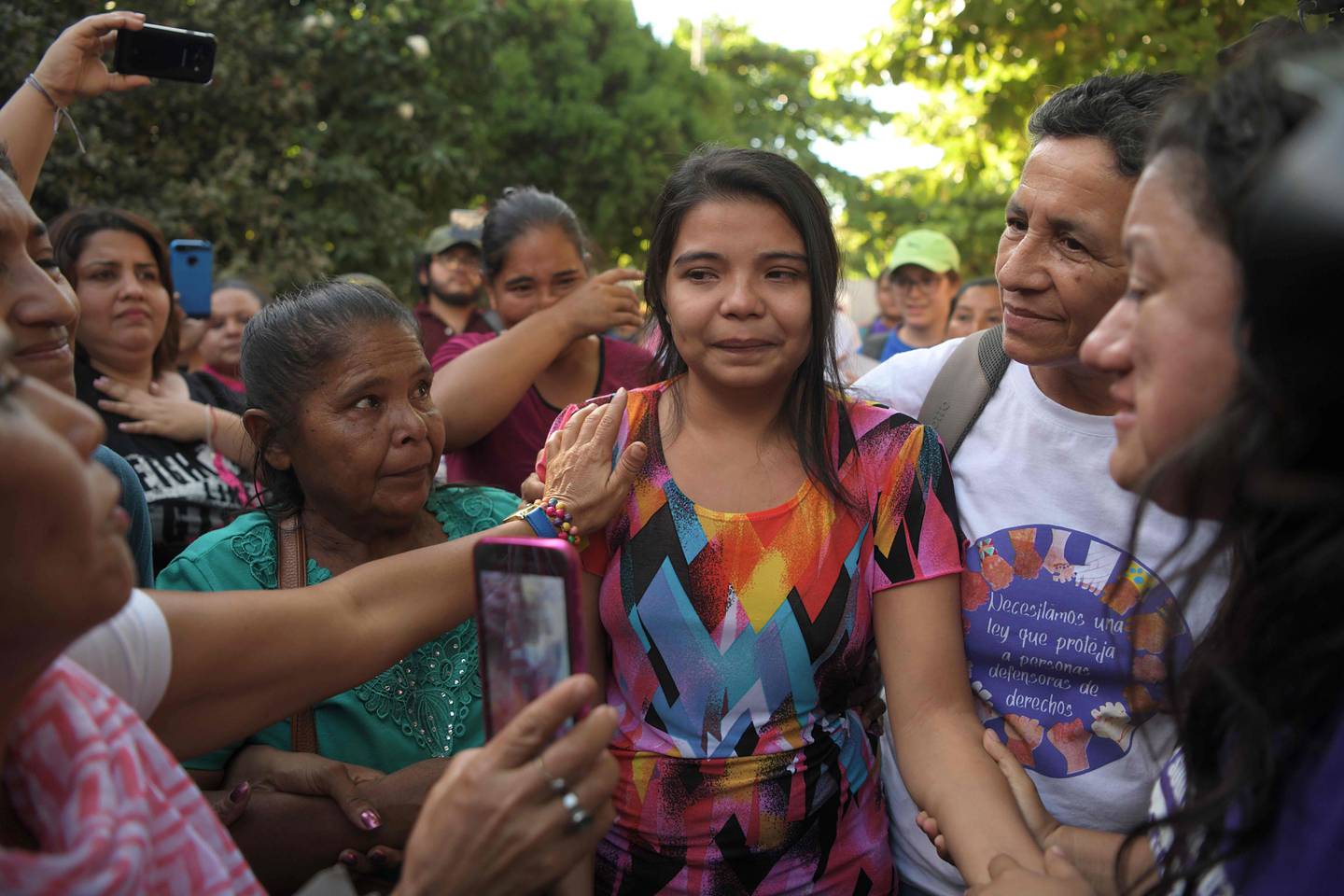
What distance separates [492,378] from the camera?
144 inches

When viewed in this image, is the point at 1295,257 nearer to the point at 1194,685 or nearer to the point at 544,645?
the point at 1194,685

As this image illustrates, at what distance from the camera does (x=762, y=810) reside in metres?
2.17

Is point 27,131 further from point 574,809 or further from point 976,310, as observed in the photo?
point 976,310

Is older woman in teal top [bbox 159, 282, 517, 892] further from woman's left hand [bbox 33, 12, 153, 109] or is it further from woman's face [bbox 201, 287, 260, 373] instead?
woman's face [bbox 201, 287, 260, 373]

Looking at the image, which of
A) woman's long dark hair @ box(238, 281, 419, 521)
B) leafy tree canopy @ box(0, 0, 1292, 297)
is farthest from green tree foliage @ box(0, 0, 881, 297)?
woman's long dark hair @ box(238, 281, 419, 521)

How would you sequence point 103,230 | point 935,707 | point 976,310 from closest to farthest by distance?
point 935,707
point 103,230
point 976,310

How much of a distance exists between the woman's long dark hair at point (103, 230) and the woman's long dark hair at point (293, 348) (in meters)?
1.55

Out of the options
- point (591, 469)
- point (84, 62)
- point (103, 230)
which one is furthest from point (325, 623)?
point (103, 230)

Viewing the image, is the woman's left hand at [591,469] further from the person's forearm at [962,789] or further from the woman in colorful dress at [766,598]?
the person's forearm at [962,789]

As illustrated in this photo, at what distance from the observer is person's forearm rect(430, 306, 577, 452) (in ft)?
12.0

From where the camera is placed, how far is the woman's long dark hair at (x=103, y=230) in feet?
13.3

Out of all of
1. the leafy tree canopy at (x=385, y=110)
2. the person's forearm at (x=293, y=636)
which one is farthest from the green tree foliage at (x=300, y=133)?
the person's forearm at (x=293, y=636)

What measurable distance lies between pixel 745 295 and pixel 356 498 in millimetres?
1054

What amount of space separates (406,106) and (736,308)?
9.63 meters
